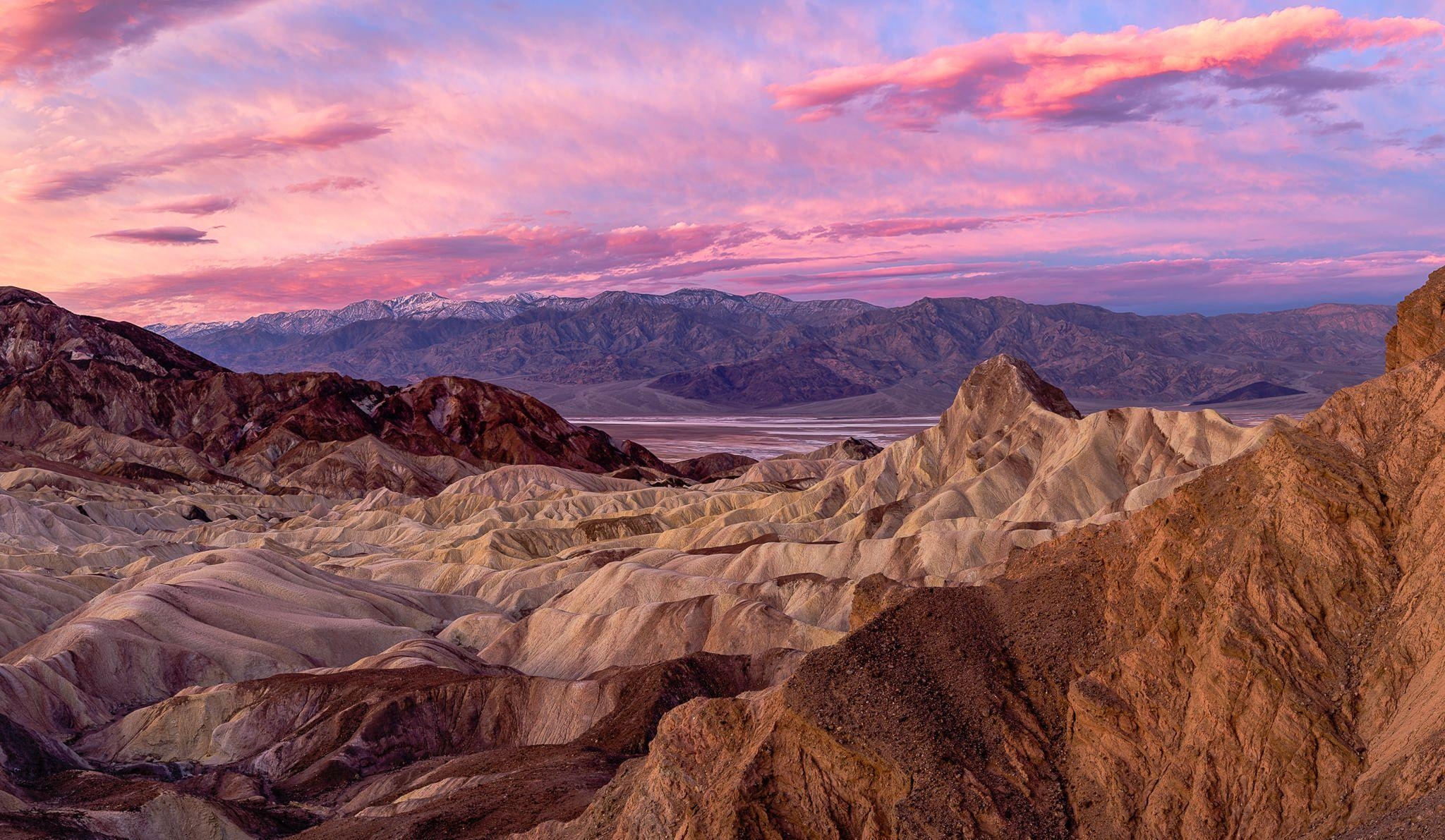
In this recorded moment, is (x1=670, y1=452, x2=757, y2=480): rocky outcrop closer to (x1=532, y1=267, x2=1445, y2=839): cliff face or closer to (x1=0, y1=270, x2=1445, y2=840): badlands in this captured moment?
(x1=0, y1=270, x2=1445, y2=840): badlands

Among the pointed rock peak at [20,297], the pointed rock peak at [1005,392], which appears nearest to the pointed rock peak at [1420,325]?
the pointed rock peak at [1005,392]

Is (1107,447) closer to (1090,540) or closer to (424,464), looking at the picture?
(1090,540)

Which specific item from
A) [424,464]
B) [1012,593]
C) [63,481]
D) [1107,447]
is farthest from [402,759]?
[424,464]

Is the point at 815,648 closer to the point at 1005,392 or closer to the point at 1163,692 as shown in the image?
the point at 1163,692

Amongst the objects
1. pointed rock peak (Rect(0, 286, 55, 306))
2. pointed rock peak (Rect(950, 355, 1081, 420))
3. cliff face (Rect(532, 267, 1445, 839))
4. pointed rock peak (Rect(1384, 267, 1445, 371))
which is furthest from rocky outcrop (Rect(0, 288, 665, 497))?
cliff face (Rect(532, 267, 1445, 839))

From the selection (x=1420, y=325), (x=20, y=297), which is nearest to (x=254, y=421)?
(x=20, y=297)

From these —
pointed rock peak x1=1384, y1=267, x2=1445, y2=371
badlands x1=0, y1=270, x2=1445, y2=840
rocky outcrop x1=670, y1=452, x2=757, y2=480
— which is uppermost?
pointed rock peak x1=1384, y1=267, x2=1445, y2=371
